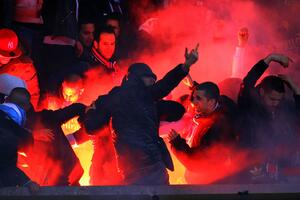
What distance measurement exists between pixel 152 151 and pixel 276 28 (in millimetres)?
3858

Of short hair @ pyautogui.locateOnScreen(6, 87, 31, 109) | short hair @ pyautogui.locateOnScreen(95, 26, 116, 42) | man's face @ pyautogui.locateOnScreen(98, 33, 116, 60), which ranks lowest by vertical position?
short hair @ pyautogui.locateOnScreen(6, 87, 31, 109)

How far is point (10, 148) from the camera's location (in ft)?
16.3

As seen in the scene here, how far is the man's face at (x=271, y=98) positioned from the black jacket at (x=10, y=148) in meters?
2.64

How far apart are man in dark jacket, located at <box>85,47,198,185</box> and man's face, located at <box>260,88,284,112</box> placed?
0.93 metres

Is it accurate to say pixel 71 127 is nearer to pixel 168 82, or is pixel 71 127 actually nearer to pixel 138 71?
pixel 138 71

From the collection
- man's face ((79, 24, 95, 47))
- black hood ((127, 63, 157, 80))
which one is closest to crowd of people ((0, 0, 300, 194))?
black hood ((127, 63, 157, 80))

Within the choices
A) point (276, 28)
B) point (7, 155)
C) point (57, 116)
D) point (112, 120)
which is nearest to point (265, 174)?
point (112, 120)

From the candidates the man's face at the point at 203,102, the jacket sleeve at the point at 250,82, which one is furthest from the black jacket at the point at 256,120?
the man's face at the point at 203,102

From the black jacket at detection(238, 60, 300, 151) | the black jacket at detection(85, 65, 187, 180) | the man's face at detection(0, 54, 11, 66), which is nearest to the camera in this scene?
the black jacket at detection(85, 65, 187, 180)

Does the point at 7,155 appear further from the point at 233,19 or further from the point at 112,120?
the point at 233,19

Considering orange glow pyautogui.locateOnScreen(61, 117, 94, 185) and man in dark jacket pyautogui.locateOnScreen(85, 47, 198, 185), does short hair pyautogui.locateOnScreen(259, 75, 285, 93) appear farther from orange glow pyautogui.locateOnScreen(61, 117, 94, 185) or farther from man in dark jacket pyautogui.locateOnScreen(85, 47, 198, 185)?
orange glow pyautogui.locateOnScreen(61, 117, 94, 185)

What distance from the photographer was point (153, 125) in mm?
6105

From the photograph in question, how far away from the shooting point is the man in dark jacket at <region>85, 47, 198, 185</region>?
6012 mm

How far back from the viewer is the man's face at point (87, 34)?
7.73 meters
